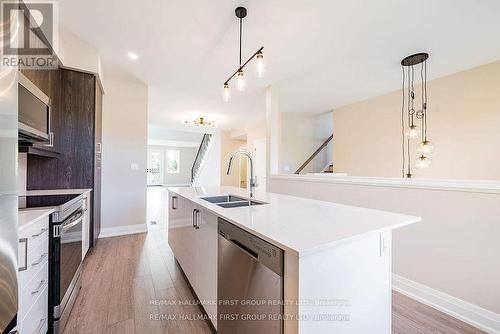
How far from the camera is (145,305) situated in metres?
1.76

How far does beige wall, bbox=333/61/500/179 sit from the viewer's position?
2.93 metres

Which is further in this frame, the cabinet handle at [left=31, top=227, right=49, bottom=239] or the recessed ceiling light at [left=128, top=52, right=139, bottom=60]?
the recessed ceiling light at [left=128, top=52, right=139, bottom=60]

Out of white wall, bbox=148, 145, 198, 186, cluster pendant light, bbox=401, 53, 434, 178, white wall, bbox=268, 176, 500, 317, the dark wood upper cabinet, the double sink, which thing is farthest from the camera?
white wall, bbox=148, 145, 198, 186

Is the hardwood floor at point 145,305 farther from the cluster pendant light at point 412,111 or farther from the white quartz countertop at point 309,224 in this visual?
the cluster pendant light at point 412,111

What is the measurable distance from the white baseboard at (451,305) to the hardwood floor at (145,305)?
0.22 ft

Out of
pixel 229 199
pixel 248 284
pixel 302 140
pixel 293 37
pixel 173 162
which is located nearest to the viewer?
pixel 248 284

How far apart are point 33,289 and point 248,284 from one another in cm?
124

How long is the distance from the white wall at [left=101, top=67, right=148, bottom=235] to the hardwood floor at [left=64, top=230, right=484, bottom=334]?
1.05 metres

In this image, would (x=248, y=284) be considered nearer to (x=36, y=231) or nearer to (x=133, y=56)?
(x=36, y=231)

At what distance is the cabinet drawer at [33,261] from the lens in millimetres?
1045

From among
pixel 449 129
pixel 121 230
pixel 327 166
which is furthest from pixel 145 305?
pixel 327 166

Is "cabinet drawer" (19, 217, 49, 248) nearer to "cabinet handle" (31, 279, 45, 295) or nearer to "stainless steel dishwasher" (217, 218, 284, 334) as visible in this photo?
"cabinet handle" (31, 279, 45, 295)

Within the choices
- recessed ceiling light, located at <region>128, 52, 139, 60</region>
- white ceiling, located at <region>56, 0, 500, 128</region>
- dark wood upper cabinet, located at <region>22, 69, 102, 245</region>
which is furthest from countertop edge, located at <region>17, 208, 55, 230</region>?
recessed ceiling light, located at <region>128, 52, 139, 60</region>

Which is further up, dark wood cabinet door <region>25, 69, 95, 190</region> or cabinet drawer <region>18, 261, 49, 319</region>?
dark wood cabinet door <region>25, 69, 95, 190</region>
